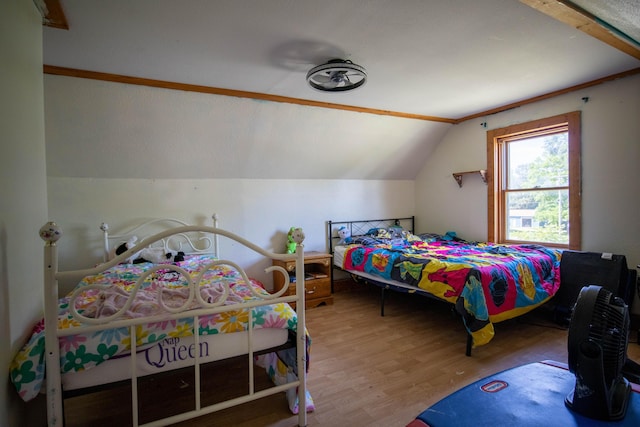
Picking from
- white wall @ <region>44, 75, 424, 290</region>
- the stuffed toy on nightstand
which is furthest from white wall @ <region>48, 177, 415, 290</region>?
the stuffed toy on nightstand

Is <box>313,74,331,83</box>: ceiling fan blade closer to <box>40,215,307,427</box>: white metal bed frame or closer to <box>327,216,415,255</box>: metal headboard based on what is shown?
<box>40,215,307,427</box>: white metal bed frame

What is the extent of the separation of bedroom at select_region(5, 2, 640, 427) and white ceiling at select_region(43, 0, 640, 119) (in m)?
0.29

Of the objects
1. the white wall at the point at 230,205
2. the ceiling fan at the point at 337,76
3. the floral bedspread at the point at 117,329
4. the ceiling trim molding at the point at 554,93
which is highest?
the ceiling trim molding at the point at 554,93

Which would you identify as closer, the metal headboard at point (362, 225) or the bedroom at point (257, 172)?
the bedroom at point (257, 172)

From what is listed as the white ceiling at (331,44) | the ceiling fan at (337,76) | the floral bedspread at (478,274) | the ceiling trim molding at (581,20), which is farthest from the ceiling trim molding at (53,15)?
the floral bedspread at (478,274)

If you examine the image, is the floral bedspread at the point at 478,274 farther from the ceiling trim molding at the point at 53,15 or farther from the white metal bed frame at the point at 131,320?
the ceiling trim molding at the point at 53,15

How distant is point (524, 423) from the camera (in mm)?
753

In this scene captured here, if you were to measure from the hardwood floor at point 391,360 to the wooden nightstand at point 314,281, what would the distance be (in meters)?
0.13

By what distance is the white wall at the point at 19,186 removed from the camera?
4.15 ft

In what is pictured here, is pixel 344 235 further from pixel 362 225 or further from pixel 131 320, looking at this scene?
pixel 131 320

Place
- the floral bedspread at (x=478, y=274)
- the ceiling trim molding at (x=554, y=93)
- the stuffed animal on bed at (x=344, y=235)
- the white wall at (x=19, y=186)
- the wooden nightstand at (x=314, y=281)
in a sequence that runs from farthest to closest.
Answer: the stuffed animal on bed at (x=344, y=235), the wooden nightstand at (x=314, y=281), the ceiling trim molding at (x=554, y=93), the floral bedspread at (x=478, y=274), the white wall at (x=19, y=186)

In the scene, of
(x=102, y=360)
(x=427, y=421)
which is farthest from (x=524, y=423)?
(x=102, y=360)

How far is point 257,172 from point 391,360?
2.51 meters

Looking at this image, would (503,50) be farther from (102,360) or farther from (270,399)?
(102,360)
